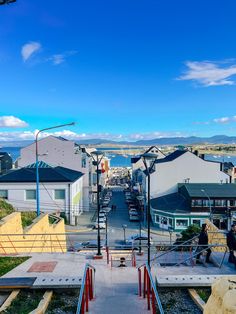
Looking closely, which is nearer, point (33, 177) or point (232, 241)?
point (232, 241)

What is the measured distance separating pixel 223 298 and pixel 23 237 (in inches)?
618

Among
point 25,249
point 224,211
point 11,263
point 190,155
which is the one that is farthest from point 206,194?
point 11,263

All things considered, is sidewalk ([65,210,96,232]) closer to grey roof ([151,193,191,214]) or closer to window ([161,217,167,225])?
grey roof ([151,193,191,214])

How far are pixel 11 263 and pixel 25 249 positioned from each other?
5664 millimetres

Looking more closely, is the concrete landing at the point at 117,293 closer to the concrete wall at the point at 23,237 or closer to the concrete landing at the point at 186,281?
the concrete landing at the point at 186,281

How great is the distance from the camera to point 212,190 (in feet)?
159

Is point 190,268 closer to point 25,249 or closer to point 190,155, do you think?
point 25,249

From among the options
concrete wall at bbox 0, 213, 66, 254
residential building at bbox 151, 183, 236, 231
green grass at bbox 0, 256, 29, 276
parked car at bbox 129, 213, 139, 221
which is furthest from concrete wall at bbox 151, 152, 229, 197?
green grass at bbox 0, 256, 29, 276

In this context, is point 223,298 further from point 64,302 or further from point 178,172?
point 178,172

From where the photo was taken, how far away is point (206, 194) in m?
46.7

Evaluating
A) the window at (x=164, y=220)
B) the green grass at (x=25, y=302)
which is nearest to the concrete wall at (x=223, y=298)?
the green grass at (x=25, y=302)

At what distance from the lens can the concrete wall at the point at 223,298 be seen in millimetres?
5289

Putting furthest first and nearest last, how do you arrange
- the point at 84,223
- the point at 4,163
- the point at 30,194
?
1. the point at 4,163
2. the point at 84,223
3. the point at 30,194

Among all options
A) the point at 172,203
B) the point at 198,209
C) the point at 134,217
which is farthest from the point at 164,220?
the point at 134,217
